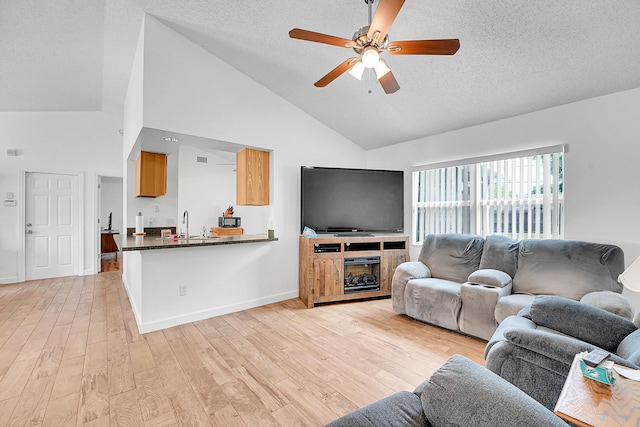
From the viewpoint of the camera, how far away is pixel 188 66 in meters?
3.20

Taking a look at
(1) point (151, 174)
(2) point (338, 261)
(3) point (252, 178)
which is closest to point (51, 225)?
(1) point (151, 174)

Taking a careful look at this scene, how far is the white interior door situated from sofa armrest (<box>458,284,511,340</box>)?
6.64 m

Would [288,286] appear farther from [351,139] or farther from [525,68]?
[525,68]

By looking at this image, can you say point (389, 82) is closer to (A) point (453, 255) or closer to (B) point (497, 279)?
(B) point (497, 279)

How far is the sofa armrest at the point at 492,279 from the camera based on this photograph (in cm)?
278

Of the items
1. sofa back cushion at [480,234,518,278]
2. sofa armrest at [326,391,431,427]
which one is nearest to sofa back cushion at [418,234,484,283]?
sofa back cushion at [480,234,518,278]

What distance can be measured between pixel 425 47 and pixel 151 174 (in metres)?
3.81

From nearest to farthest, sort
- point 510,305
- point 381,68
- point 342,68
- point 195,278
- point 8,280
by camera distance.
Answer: point 381,68 → point 342,68 → point 510,305 → point 195,278 → point 8,280

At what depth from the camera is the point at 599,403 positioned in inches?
36.1

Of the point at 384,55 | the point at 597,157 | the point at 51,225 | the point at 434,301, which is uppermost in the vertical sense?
the point at 384,55

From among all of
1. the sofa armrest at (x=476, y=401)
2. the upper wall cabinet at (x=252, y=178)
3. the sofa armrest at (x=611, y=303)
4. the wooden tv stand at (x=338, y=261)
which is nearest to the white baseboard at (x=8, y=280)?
the upper wall cabinet at (x=252, y=178)

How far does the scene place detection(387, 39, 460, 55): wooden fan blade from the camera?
1.89 metres

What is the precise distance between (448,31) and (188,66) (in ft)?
8.63

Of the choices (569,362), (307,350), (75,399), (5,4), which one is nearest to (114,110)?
(5,4)
